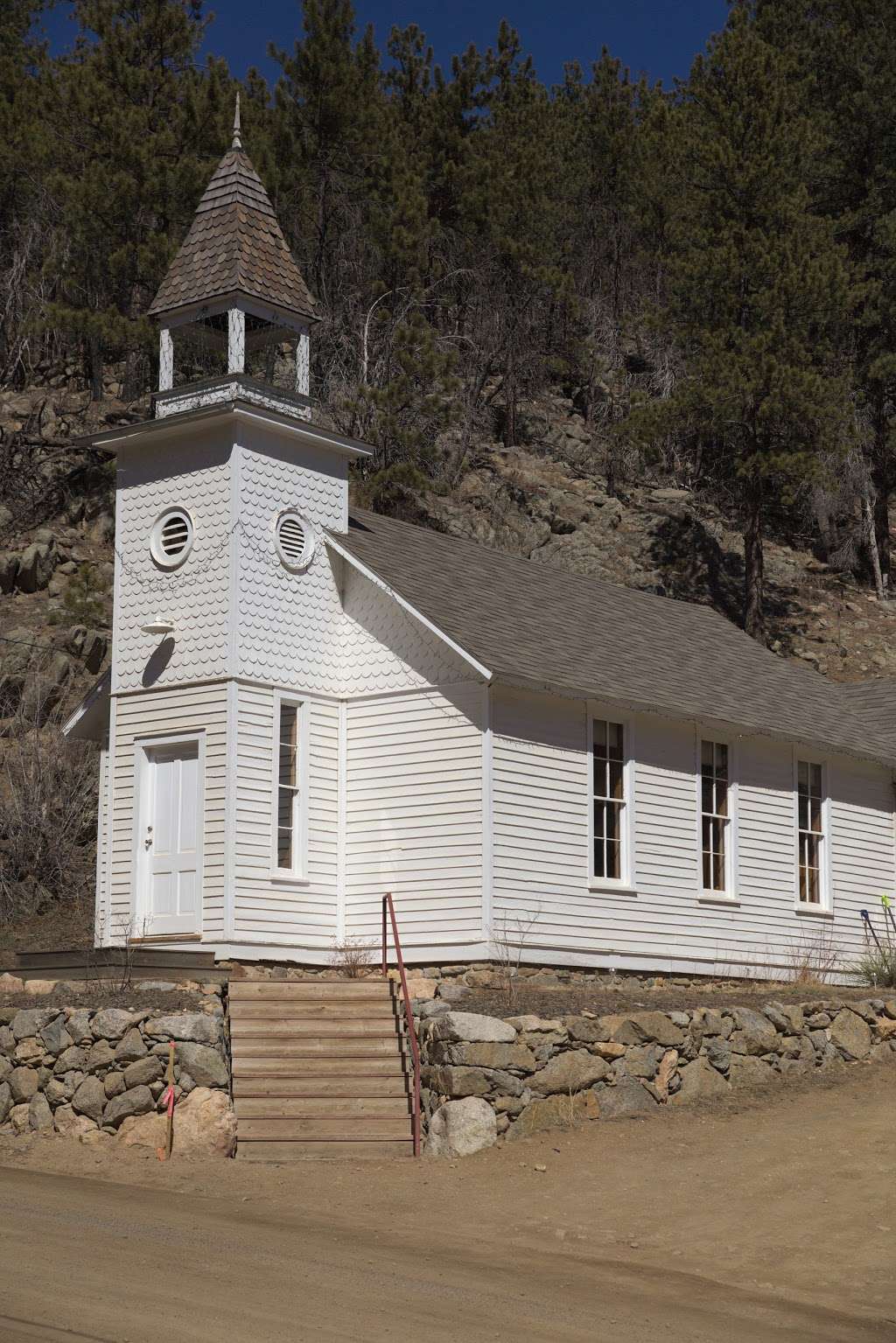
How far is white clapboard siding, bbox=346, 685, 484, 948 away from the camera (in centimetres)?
1898

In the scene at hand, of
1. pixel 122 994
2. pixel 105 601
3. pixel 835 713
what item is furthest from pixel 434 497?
pixel 122 994

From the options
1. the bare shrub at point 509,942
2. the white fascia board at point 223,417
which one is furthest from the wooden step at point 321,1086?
the white fascia board at point 223,417

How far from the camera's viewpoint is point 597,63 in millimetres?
51531

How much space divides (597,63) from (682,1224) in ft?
148

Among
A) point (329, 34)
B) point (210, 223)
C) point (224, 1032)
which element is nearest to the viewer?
point (224, 1032)

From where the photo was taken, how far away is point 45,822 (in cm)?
2827

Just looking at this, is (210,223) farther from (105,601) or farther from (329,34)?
(329,34)

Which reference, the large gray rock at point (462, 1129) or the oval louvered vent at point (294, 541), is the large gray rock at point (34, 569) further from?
the large gray rock at point (462, 1129)

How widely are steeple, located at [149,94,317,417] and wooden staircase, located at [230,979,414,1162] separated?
24.7ft

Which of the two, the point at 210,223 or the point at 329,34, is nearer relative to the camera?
the point at 210,223

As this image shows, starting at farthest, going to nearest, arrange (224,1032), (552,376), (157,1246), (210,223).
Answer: (552,376) → (210,223) → (224,1032) → (157,1246)

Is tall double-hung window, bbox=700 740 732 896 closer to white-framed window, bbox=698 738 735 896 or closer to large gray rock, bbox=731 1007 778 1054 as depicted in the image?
white-framed window, bbox=698 738 735 896

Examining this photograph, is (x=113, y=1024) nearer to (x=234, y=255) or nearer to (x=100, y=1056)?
(x=100, y=1056)

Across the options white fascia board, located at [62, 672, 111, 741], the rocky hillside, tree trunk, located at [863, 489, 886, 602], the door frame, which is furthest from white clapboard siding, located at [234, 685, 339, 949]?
tree trunk, located at [863, 489, 886, 602]
